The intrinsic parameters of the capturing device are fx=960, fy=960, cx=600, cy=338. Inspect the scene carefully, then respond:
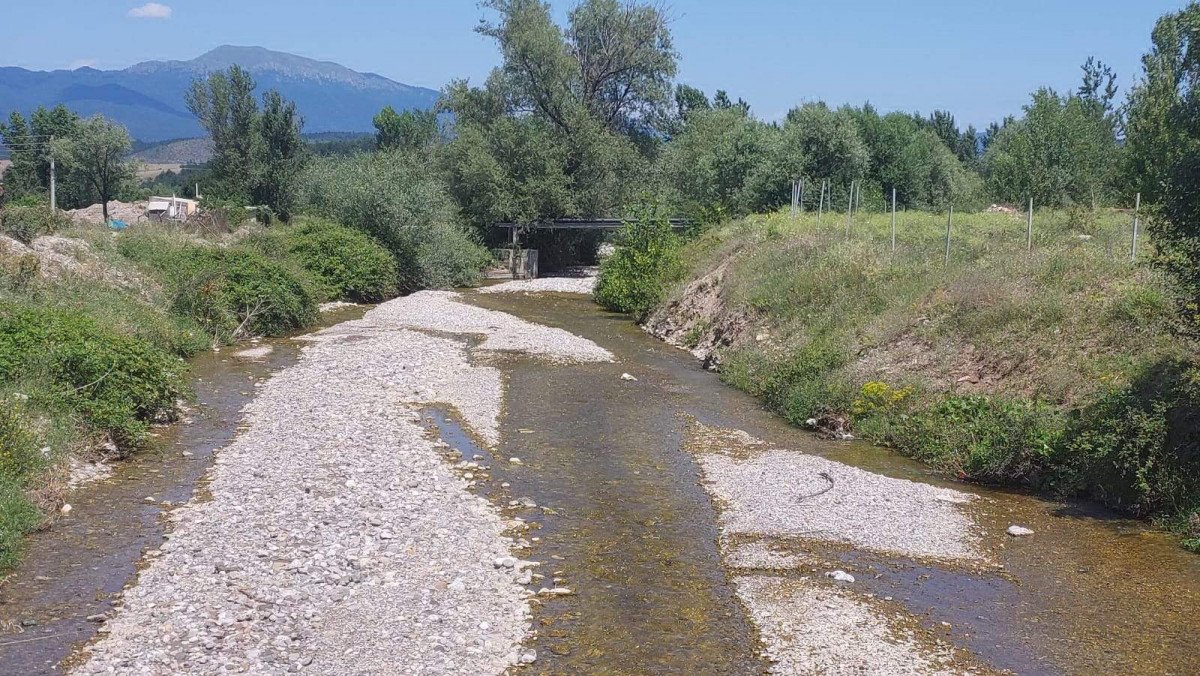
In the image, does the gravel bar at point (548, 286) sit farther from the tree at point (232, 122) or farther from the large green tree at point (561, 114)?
the tree at point (232, 122)

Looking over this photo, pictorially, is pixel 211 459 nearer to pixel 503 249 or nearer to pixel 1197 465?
pixel 1197 465

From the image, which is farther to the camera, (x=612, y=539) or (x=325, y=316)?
(x=325, y=316)

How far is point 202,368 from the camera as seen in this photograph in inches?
1030

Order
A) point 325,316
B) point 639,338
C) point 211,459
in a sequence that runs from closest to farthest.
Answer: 1. point 211,459
2. point 639,338
3. point 325,316

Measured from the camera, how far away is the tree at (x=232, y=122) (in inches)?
2869

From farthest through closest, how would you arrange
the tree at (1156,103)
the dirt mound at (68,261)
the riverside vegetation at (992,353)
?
the tree at (1156,103), the dirt mound at (68,261), the riverside vegetation at (992,353)

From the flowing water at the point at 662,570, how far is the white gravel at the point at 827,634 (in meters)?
0.32

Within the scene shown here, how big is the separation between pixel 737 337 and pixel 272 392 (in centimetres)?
1388

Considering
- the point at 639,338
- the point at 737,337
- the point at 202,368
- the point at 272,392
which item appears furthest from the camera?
the point at 639,338

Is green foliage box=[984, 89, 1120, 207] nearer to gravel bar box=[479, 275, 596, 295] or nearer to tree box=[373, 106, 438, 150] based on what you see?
gravel bar box=[479, 275, 596, 295]

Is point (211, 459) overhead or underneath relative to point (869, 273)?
underneath

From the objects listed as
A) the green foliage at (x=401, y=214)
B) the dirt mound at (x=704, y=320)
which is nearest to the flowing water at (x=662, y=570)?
the dirt mound at (x=704, y=320)

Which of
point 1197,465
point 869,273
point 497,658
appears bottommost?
point 497,658

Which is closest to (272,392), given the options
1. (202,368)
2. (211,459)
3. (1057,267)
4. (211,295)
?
(202,368)
